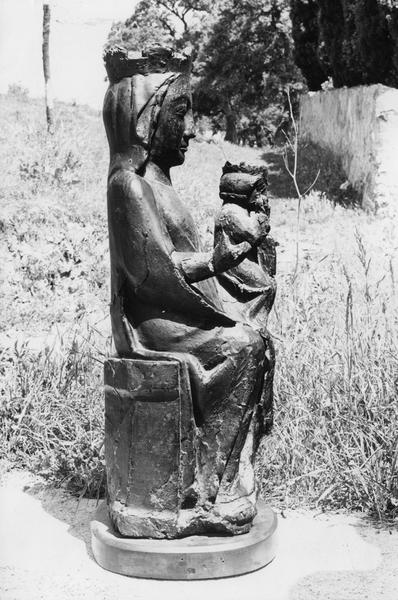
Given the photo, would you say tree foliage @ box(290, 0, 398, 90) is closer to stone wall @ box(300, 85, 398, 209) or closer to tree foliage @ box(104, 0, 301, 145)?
stone wall @ box(300, 85, 398, 209)

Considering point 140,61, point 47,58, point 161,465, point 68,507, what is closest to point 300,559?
point 161,465

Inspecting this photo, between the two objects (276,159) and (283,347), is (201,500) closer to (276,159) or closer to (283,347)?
(283,347)

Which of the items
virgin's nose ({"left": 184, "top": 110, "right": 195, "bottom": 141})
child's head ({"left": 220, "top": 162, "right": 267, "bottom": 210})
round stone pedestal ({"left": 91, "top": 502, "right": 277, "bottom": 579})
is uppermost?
virgin's nose ({"left": 184, "top": 110, "right": 195, "bottom": 141})

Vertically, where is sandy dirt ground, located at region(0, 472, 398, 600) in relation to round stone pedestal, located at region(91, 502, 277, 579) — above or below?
below

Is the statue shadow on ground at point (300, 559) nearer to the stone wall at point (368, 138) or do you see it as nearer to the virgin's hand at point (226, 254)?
the virgin's hand at point (226, 254)

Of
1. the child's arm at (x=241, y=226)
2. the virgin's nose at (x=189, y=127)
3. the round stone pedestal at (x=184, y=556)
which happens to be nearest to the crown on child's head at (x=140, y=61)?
the virgin's nose at (x=189, y=127)

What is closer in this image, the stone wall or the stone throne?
the stone throne

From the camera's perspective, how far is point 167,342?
9.69ft

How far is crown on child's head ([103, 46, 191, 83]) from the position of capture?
2.98m

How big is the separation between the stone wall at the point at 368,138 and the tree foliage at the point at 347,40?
0.74 metres

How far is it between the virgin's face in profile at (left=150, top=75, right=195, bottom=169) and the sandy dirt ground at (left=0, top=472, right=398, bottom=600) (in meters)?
1.57

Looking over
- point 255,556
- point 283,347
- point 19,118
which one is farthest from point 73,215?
point 19,118

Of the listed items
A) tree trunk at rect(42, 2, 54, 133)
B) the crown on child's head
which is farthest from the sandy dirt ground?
tree trunk at rect(42, 2, 54, 133)

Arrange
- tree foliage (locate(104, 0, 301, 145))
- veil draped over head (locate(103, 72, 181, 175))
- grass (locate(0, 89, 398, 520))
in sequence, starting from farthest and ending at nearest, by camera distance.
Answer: tree foliage (locate(104, 0, 301, 145)), grass (locate(0, 89, 398, 520)), veil draped over head (locate(103, 72, 181, 175))
